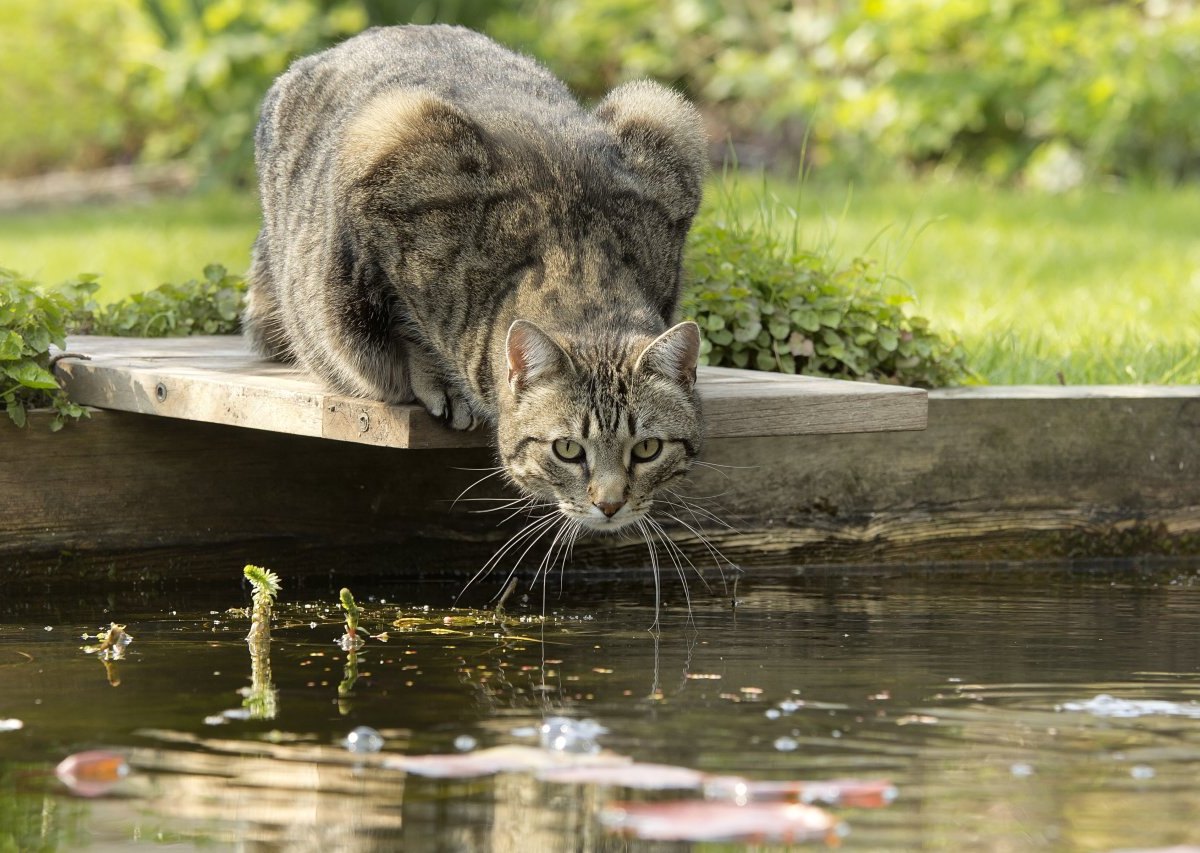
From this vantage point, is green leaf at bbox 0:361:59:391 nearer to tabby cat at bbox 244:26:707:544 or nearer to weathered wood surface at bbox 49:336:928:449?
weathered wood surface at bbox 49:336:928:449

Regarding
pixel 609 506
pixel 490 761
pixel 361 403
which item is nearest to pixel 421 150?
pixel 361 403

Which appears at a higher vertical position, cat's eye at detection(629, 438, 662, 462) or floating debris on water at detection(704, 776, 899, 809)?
cat's eye at detection(629, 438, 662, 462)

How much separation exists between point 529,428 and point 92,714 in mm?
1137

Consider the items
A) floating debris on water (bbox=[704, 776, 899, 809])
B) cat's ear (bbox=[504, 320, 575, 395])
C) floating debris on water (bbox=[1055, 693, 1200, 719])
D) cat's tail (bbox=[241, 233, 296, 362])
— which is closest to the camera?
floating debris on water (bbox=[704, 776, 899, 809])

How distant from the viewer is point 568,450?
3814 millimetres

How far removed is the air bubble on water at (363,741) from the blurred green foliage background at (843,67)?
327 inches

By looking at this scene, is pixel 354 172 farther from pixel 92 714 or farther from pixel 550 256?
pixel 92 714

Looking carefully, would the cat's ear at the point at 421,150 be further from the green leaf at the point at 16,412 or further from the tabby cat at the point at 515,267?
the green leaf at the point at 16,412

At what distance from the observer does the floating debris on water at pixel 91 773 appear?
2.75 m

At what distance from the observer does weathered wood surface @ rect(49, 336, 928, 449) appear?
398 cm

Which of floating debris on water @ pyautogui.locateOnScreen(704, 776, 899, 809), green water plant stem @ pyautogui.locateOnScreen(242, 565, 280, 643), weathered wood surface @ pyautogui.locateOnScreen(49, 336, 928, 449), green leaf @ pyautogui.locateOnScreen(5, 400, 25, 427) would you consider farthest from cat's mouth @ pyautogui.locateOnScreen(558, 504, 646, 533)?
green leaf @ pyautogui.locateOnScreen(5, 400, 25, 427)

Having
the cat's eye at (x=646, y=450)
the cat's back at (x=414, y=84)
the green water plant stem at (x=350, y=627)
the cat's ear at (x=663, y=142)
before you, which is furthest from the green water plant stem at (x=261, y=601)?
the cat's ear at (x=663, y=142)

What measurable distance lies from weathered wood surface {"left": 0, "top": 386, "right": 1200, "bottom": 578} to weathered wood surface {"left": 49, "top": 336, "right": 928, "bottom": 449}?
169 mm

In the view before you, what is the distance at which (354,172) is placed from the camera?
13.9ft
